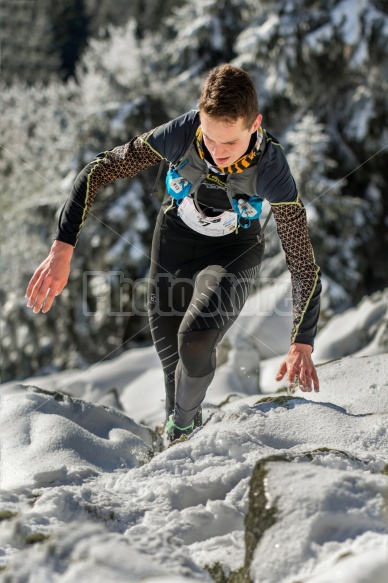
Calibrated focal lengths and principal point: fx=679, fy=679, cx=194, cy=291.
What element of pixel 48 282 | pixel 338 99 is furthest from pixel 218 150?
pixel 338 99

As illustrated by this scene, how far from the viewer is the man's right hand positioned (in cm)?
297

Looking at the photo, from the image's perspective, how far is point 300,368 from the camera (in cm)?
298

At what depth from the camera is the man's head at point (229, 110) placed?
2.70m

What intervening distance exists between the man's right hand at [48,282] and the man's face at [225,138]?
822 mm

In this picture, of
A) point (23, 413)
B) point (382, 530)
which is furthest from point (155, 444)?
point (382, 530)

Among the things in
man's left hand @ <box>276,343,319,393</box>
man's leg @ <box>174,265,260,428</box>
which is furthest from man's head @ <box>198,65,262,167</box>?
man's left hand @ <box>276,343,319,393</box>

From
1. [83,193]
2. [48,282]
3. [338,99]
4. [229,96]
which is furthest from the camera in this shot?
[338,99]

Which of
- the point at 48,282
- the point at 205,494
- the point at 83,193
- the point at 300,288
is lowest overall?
the point at 205,494

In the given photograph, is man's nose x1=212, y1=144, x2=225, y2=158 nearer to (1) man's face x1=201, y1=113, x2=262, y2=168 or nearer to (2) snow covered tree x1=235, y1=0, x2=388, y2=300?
(1) man's face x1=201, y1=113, x2=262, y2=168

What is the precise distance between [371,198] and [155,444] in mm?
10816

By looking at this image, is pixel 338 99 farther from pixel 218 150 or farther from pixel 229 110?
pixel 229 110

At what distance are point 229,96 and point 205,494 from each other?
1523mm

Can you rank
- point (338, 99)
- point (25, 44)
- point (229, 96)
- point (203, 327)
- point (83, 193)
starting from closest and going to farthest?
point (229, 96) → point (203, 327) → point (83, 193) → point (338, 99) → point (25, 44)

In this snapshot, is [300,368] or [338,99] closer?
[300,368]
